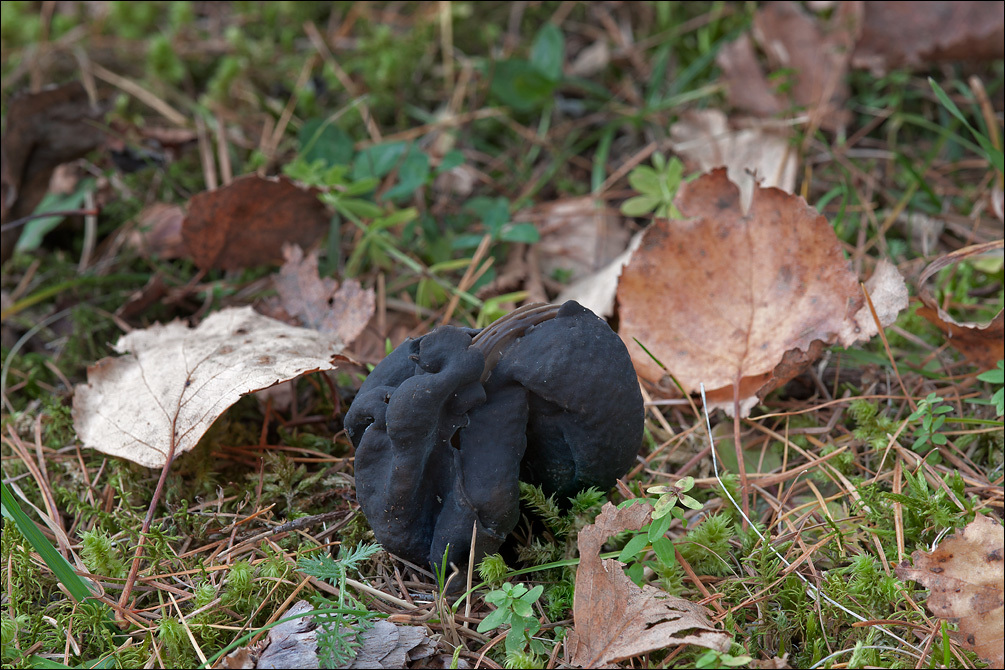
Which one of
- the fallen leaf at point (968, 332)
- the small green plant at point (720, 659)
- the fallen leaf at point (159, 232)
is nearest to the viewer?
the small green plant at point (720, 659)

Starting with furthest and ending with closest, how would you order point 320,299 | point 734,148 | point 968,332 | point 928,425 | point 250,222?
1. point 734,148
2. point 250,222
3. point 320,299
4. point 968,332
5. point 928,425

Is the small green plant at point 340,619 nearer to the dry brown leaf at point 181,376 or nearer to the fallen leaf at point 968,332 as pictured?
the dry brown leaf at point 181,376

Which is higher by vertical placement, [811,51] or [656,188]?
[811,51]

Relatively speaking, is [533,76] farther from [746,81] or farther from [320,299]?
[320,299]

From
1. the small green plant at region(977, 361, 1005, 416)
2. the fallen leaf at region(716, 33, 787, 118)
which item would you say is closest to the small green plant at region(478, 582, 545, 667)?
the small green plant at region(977, 361, 1005, 416)

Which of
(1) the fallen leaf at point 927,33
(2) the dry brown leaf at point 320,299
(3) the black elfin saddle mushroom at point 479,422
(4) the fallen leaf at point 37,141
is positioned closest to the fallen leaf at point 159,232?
(4) the fallen leaf at point 37,141

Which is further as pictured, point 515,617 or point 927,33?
point 927,33

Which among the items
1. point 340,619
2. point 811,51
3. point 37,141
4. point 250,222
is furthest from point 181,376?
point 811,51
